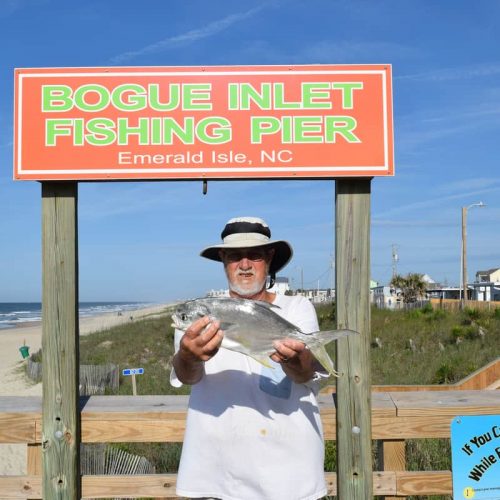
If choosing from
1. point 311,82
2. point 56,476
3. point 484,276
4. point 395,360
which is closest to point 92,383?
point 395,360

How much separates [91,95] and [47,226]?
0.88 m

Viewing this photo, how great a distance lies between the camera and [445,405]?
3.91 m

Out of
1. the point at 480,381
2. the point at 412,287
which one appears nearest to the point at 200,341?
the point at 480,381

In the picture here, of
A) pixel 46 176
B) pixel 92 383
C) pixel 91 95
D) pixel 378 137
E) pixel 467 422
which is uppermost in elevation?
pixel 91 95

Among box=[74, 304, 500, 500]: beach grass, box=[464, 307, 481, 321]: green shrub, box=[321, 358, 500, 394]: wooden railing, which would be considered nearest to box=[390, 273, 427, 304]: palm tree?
box=[74, 304, 500, 500]: beach grass

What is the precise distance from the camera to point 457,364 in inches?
571

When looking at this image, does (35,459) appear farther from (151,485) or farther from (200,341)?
(200,341)

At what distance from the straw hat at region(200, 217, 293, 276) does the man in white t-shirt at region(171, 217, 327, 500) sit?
0.04 m

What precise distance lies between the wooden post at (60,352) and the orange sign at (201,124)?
347 mm

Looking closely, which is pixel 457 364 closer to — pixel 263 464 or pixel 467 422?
pixel 467 422

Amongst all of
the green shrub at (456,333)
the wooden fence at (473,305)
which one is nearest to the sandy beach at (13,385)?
the green shrub at (456,333)

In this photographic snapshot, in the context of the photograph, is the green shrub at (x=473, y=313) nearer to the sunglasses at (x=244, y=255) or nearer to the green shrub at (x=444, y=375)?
the green shrub at (x=444, y=375)

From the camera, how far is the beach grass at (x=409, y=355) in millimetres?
6137

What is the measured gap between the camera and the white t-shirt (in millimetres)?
3086
